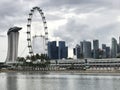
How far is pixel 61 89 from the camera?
3563 inches

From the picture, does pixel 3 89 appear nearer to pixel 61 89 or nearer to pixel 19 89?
pixel 19 89

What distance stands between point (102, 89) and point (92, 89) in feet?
7.88

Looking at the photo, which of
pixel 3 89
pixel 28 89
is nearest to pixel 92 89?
pixel 28 89

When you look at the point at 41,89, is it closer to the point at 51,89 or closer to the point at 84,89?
the point at 51,89

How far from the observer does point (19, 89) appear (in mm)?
92375

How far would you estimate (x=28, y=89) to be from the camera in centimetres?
9119

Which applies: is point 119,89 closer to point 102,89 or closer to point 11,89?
point 102,89

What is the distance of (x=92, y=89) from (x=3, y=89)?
21.4m

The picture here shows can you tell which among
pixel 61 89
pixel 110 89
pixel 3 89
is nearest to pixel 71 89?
pixel 61 89

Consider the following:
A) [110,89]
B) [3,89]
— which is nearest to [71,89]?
[110,89]

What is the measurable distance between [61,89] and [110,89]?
1164cm

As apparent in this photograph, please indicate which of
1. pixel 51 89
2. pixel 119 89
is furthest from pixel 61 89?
pixel 119 89

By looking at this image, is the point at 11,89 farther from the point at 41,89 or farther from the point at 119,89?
the point at 119,89

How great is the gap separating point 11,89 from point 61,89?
12313mm
